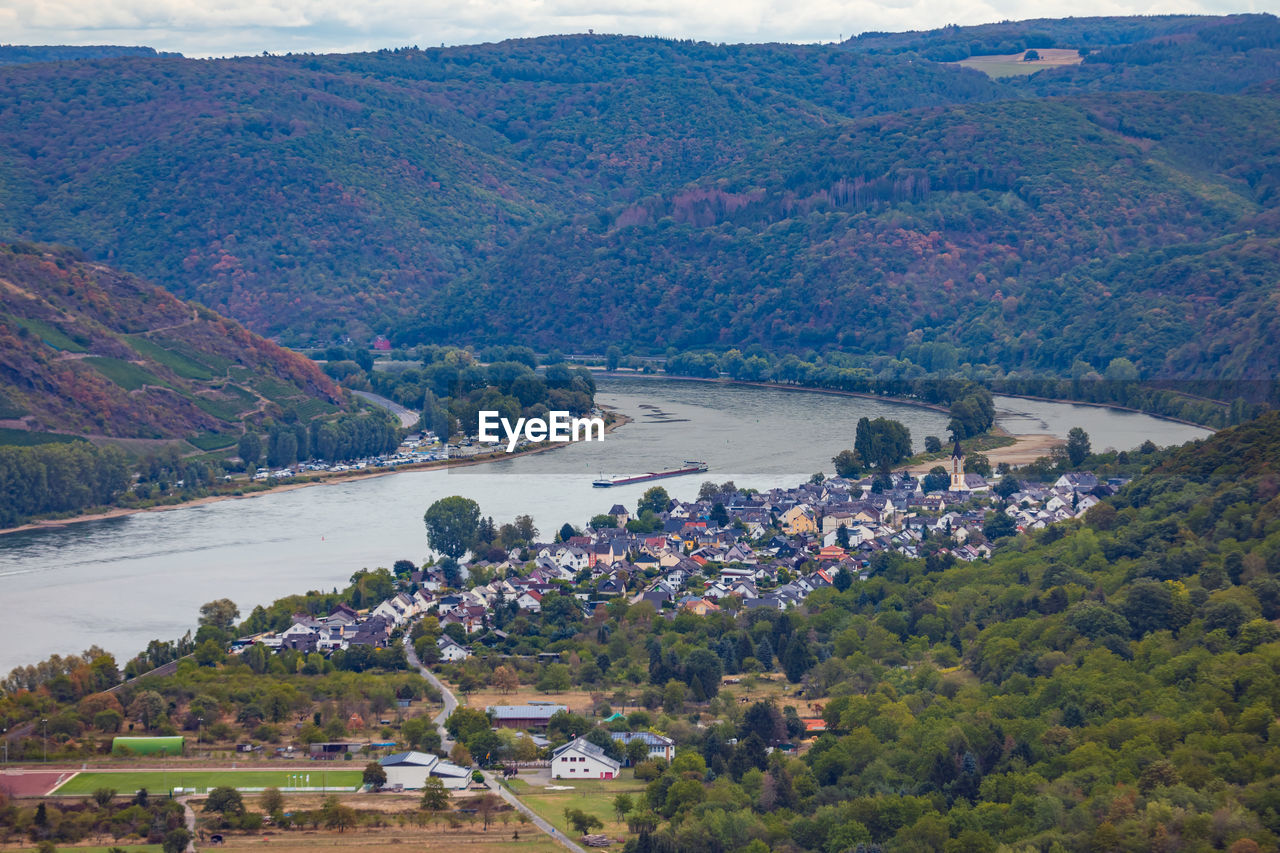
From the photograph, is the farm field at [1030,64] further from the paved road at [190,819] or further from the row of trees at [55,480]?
the paved road at [190,819]

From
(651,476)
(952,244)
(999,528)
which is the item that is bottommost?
(651,476)

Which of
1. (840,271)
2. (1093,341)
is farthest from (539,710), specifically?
(840,271)

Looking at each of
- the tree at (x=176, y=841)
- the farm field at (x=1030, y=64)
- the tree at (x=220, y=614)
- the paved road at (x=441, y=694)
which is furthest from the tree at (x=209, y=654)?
the farm field at (x=1030, y=64)

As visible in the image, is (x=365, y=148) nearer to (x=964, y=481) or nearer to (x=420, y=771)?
(x=964, y=481)

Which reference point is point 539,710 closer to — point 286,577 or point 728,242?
point 286,577

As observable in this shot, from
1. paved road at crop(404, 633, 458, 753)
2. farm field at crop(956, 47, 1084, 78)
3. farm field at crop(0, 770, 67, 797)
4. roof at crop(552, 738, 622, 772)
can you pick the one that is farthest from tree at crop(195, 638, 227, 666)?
farm field at crop(956, 47, 1084, 78)

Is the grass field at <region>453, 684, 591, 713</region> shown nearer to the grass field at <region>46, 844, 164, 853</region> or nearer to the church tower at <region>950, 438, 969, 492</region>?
the grass field at <region>46, 844, 164, 853</region>

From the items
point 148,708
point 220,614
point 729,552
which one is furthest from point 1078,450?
point 148,708
